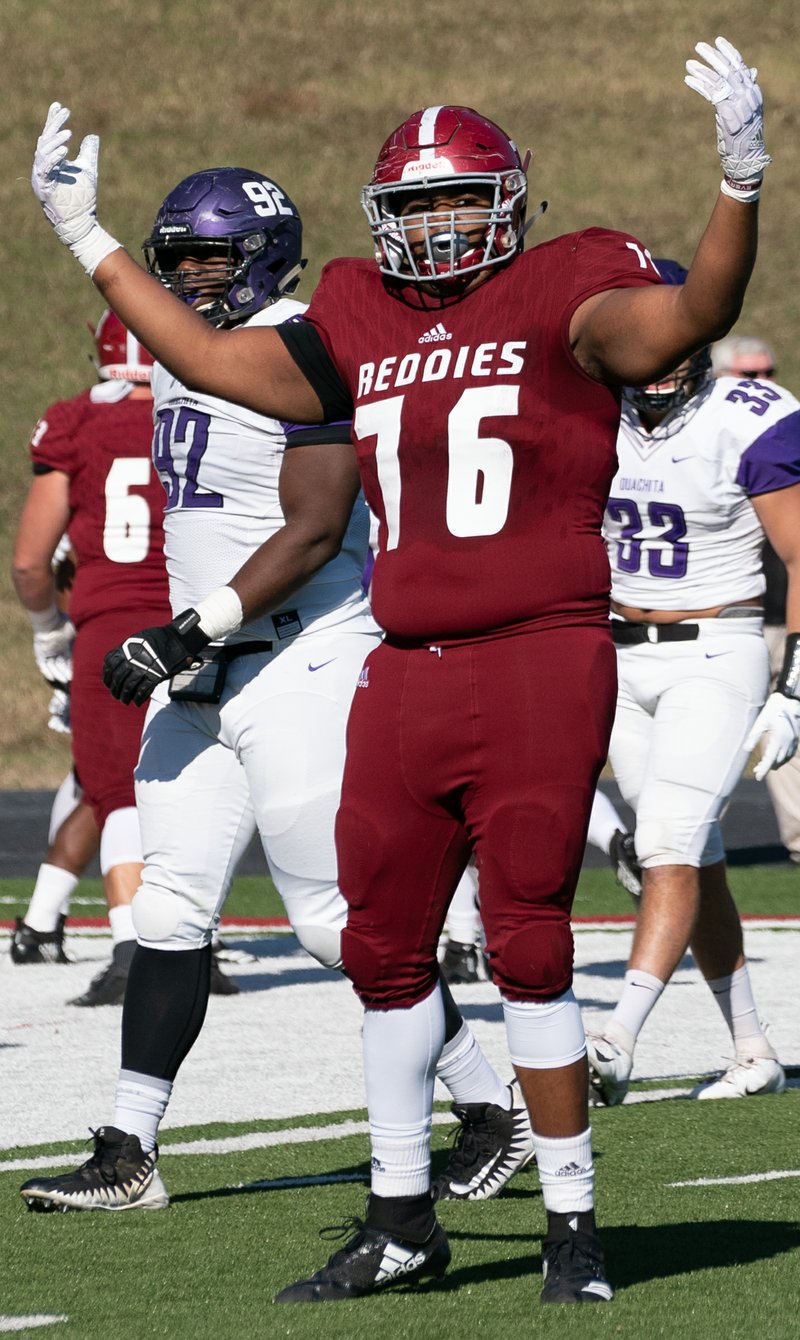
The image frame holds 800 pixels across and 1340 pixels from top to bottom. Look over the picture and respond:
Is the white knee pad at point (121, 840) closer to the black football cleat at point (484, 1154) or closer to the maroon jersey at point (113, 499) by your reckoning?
the maroon jersey at point (113, 499)

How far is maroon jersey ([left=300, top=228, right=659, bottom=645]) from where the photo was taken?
359 centimetres

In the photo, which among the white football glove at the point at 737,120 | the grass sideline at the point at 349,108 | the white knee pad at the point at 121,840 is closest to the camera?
the white football glove at the point at 737,120

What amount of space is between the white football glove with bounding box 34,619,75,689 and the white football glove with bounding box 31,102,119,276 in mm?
4563

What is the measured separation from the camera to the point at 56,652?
8500 mm

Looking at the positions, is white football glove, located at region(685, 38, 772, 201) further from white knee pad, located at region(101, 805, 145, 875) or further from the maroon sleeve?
the maroon sleeve

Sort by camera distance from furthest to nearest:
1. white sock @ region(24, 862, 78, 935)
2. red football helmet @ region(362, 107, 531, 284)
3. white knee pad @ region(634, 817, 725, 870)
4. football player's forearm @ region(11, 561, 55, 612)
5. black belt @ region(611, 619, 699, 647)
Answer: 1. white sock @ region(24, 862, 78, 935)
2. football player's forearm @ region(11, 561, 55, 612)
3. black belt @ region(611, 619, 699, 647)
4. white knee pad @ region(634, 817, 725, 870)
5. red football helmet @ region(362, 107, 531, 284)

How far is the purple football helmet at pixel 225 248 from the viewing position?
15.9 ft

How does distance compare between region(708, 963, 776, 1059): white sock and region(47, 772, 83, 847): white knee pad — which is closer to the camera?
region(708, 963, 776, 1059): white sock

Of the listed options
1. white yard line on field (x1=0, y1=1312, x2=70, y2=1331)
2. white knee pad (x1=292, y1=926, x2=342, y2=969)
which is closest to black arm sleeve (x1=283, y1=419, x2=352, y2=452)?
white knee pad (x1=292, y1=926, x2=342, y2=969)

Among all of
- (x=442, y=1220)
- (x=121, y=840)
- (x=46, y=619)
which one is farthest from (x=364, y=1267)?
(x=46, y=619)

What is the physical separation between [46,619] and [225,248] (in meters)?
3.60

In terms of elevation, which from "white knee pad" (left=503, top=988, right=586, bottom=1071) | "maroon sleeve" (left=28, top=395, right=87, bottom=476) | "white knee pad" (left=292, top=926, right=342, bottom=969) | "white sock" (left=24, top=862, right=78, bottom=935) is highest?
"white knee pad" (left=503, top=988, right=586, bottom=1071)

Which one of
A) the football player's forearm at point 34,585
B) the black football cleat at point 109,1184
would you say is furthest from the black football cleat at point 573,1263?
the football player's forearm at point 34,585

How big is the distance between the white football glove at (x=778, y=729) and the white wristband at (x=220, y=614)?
1120 mm
